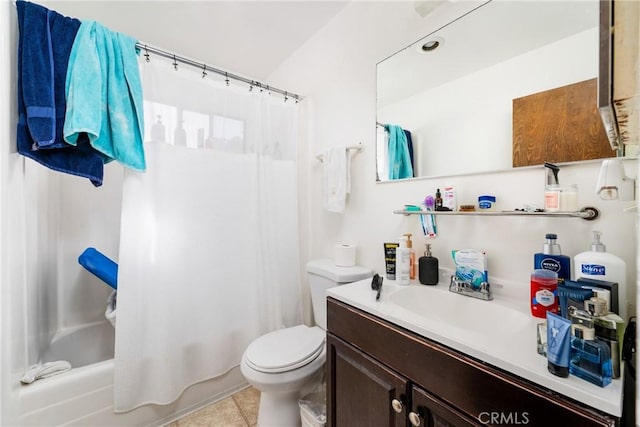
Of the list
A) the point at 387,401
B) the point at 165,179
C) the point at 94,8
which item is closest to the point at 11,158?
the point at 165,179

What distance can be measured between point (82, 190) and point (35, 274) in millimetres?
725

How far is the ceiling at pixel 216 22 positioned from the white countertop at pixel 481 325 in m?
1.68

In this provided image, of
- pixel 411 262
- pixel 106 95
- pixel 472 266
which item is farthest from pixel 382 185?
pixel 106 95

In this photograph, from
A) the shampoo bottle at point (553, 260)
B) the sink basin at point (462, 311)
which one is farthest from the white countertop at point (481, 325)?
the shampoo bottle at point (553, 260)

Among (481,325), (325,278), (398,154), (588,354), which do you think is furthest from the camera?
(325,278)

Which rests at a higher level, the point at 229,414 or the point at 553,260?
the point at 553,260

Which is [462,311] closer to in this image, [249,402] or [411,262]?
[411,262]

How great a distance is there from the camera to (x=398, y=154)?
1.33 m

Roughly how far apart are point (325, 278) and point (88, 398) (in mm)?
1277

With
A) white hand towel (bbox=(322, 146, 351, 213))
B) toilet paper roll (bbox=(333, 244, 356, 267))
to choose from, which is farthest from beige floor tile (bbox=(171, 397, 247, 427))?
white hand towel (bbox=(322, 146, 351, 213))

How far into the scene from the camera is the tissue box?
0.97m

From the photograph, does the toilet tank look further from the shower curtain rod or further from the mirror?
the shower curtain rod

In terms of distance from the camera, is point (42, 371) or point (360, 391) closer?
point (360, 391)

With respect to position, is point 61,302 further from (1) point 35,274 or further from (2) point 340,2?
(2) point 340,2
